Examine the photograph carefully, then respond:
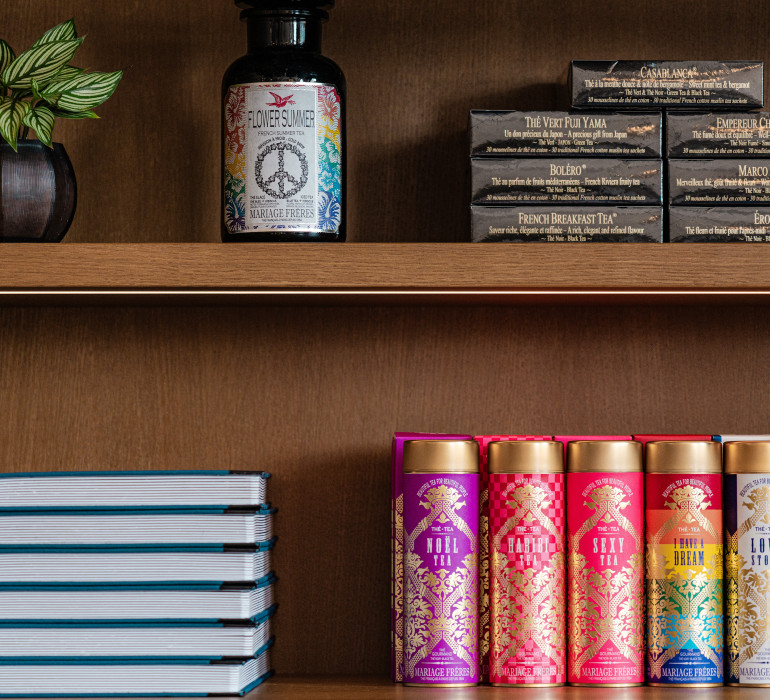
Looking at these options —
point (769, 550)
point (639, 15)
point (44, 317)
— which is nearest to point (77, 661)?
point (44, 317)

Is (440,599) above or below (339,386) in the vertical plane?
below

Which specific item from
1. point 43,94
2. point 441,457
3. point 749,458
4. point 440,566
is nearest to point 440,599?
point 440,566

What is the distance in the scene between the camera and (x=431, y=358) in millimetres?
1168

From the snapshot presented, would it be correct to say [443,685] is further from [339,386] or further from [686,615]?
[339,386]

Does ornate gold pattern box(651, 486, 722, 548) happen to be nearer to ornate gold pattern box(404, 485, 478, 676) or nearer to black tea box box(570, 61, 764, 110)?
ornate gold pattern box(404, 485, 478, 676)

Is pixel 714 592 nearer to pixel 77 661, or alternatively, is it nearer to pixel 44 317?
pixel 77 661

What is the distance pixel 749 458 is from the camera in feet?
3.26

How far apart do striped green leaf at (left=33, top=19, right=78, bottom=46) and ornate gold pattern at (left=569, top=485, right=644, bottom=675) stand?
74cm

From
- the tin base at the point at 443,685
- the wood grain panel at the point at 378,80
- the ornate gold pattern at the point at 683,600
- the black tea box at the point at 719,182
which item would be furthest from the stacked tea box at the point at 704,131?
the tin base at the point at 443,685

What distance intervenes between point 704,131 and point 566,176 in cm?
16

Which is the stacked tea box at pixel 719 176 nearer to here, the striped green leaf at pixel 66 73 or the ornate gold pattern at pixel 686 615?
the ornate gold pattern at pixel 686 615

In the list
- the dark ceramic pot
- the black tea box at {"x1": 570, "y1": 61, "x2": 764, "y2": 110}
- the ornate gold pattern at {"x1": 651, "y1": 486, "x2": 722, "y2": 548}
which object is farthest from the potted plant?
the ornate gold pattern at {"x1": 651, "y1": 486, "x2": 722, "y2": 548}

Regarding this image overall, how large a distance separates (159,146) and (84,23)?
0.18 metres

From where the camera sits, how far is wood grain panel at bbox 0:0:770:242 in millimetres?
1173
